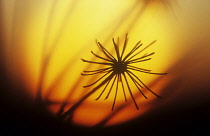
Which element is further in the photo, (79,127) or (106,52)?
(79,127)

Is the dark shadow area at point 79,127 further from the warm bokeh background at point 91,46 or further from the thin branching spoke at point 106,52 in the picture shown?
the thin branching spoke at point 106,52

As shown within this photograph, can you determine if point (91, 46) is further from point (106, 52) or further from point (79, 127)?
point (79, 127)

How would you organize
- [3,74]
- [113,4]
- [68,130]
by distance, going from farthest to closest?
[68,130] < [3,74] < [113,4]

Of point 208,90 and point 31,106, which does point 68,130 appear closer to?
point 31,106

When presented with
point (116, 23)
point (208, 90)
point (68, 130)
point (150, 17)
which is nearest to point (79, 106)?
point (68, 130)

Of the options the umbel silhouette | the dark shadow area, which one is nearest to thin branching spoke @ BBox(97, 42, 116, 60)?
the umbel silhouette

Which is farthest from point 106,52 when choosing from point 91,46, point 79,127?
point 79,127

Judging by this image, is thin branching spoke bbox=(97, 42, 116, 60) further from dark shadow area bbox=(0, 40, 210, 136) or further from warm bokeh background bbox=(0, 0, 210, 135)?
dark shadow area bbox=(0, 40, 210, 136)

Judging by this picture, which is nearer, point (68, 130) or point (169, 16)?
point (169, 16)
